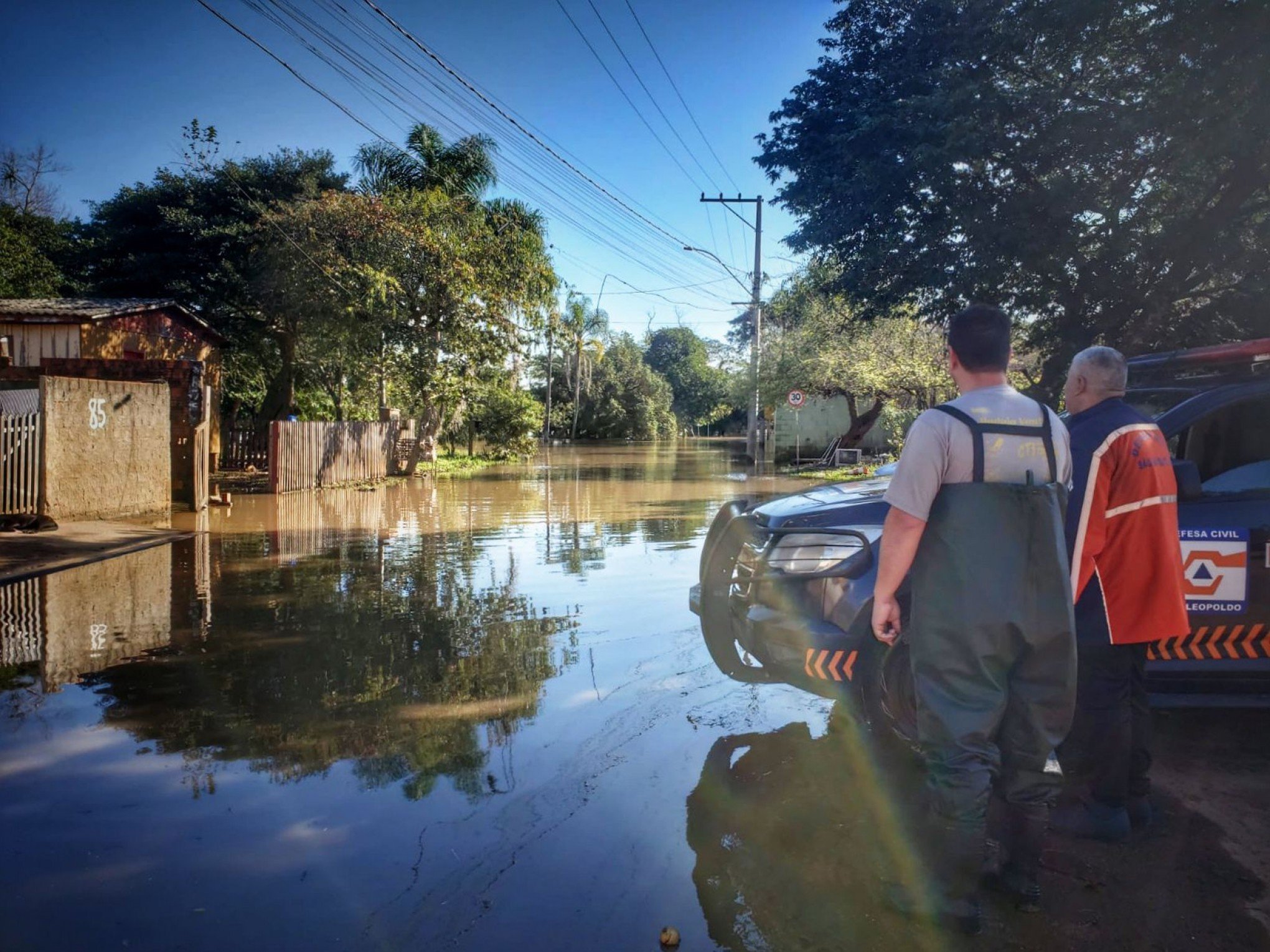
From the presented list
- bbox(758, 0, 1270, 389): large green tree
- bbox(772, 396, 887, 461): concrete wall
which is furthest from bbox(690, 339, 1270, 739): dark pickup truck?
bbox(772, 396, 887, 461): concrete wall

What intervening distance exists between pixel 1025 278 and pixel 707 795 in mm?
10318

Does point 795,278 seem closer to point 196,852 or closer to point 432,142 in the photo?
point 432,142

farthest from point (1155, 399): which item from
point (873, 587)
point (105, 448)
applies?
point (105, 448)

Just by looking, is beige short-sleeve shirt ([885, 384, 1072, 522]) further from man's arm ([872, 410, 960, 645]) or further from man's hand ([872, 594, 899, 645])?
man's hand ([872, 594, 899, 645])

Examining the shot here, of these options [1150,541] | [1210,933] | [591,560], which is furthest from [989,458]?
[591,560]

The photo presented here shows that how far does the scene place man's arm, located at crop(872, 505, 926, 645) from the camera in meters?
3.16

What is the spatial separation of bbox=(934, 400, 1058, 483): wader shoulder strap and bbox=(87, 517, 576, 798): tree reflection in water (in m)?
2.54

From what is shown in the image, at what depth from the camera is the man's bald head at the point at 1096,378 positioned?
12.8ft

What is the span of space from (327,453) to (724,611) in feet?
57.7

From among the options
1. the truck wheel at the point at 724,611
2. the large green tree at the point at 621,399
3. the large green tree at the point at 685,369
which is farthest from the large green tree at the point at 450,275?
the large green tree at the point at 685,369

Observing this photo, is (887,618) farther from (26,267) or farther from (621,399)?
(621,399)

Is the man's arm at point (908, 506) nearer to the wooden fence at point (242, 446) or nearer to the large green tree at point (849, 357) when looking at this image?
the large green tree at point (849, 357)

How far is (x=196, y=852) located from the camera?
11.8 ft

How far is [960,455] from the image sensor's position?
3125mm
